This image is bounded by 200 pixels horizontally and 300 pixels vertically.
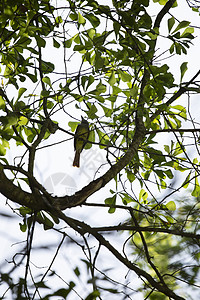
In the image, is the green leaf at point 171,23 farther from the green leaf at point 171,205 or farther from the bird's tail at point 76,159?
the bird's tail at point 76,159

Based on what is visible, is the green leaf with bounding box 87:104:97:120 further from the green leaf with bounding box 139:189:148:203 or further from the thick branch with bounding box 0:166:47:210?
the green leaf with bounding box 139:189:148:203

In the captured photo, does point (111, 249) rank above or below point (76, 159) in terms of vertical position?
below

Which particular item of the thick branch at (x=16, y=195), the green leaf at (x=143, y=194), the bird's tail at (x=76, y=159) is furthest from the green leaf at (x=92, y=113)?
the bird's tail at (x=76, y=159)

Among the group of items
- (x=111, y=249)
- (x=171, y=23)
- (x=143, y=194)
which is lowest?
(x=111, y=249)

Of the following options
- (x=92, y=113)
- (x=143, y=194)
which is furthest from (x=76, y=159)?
(x=92, y=113)

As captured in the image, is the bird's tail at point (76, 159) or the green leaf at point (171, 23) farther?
the bird's tail at point (76, 159)

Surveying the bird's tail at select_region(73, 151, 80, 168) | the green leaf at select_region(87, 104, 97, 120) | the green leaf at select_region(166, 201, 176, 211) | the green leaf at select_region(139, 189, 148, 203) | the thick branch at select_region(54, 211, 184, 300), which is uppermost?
the bird's tail at select_region(73, 151, 80, 168)

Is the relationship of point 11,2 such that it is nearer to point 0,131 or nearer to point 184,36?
point 0,131

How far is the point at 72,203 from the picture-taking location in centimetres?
152

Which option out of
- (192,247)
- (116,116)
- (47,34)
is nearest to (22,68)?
(47,34)

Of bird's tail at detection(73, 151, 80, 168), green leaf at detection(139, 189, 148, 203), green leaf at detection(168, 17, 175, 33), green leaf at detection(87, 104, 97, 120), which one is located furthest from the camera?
bird's tail at detection(73, 151, 80, 168)

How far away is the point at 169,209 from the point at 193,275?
1.37ft

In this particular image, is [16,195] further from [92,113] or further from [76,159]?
[76,159]

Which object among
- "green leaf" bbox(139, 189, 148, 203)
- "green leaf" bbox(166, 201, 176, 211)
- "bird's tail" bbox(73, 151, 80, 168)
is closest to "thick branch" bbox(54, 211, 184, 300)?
"green leaf" bbox(166, 201, 176, 211)
